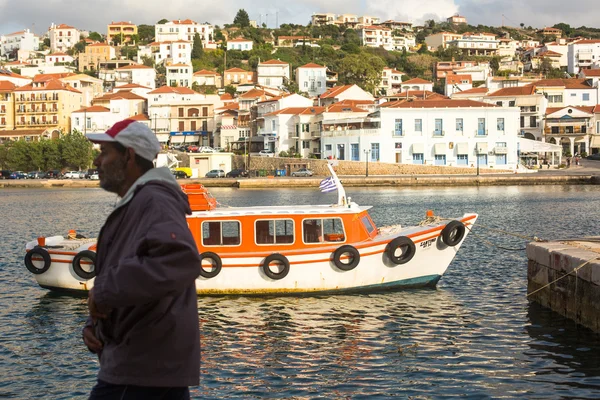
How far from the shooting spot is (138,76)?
143625mm

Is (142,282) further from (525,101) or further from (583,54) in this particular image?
(583,54)

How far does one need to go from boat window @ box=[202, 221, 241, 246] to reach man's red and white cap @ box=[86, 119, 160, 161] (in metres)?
13.7

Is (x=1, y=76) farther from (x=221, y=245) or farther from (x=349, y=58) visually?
(x=221, y=245)

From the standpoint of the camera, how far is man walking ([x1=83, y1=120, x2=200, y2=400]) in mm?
3928

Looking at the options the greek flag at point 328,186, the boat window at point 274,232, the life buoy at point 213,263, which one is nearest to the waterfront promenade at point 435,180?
the greek flag at point 328,186

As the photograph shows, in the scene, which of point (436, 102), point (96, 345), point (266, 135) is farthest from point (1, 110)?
point (96, 345)

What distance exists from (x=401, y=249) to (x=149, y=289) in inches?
576

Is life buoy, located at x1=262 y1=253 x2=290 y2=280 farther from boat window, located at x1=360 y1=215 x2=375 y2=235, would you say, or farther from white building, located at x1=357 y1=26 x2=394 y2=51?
white building, located at x1=357 y1=26 x2=394 y2=51

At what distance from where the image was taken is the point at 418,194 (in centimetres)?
6159

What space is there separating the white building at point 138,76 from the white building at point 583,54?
8071cm

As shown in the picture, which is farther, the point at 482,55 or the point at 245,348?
the point at 482,55

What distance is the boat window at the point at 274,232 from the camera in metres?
18.2

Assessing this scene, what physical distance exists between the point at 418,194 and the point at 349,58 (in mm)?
Answer: 67666

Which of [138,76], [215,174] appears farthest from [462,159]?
[138,76]
